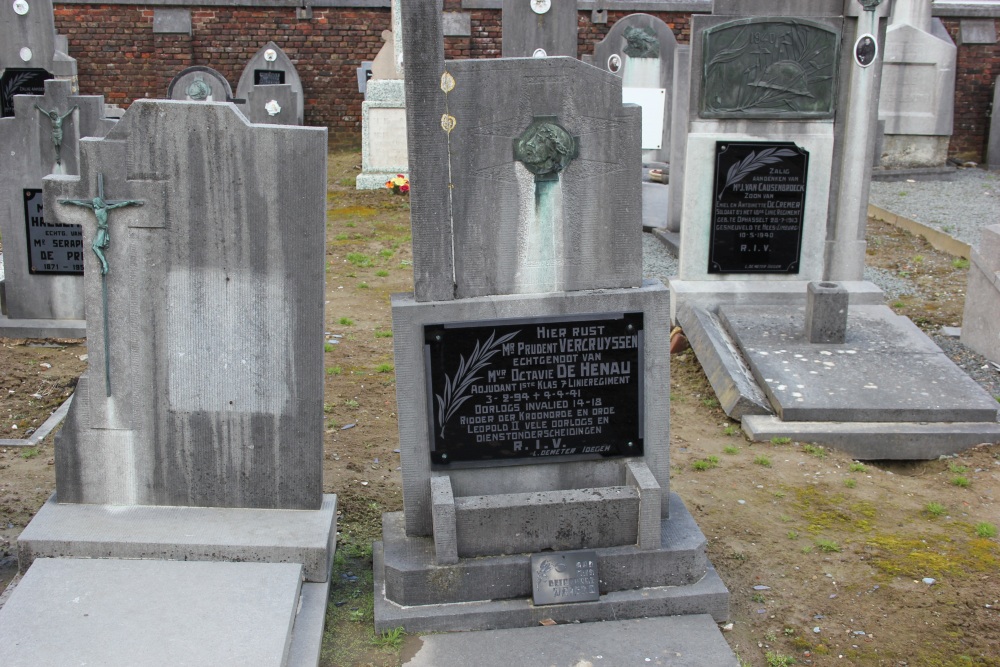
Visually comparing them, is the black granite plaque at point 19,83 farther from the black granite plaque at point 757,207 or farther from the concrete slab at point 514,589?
the concrete slab at point 514,589

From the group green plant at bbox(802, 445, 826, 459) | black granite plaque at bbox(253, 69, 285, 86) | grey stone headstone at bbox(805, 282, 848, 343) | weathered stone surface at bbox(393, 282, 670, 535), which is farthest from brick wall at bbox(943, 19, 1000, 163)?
weathered stone surface at bbox(393, 282, 670, 535)

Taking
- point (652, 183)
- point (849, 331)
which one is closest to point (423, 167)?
point (849, 331)

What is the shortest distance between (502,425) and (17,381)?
434 cm

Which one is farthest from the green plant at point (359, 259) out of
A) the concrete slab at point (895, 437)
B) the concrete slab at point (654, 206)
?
the concrete slab at point (895, 437)

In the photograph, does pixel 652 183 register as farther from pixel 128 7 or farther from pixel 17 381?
pixel 128 7

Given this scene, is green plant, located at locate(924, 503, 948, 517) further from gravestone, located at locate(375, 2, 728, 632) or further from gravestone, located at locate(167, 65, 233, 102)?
gravestone, located at locate(167, 65, 233, 102)

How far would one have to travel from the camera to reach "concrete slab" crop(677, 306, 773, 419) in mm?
6676

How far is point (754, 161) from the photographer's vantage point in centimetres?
786

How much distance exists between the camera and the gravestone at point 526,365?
14.2ft

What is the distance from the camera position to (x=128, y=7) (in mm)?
20484

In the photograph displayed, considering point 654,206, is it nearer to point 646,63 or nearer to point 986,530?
point 646,63

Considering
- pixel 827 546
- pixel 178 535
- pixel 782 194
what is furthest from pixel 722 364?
pixel 178 535

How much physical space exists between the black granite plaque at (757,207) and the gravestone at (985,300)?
4.52 ft

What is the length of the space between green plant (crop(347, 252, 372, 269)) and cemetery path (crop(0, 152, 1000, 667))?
263 centimetres
